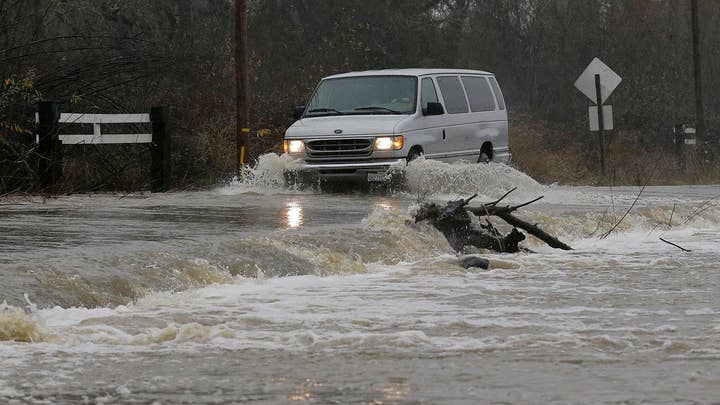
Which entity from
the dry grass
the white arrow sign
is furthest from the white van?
the white arrow sign

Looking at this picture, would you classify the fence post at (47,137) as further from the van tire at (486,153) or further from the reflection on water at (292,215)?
the van tire at (486,153)

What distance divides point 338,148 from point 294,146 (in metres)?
0.68

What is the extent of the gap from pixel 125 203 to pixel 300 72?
50.9ft

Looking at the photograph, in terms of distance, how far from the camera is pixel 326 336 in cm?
802

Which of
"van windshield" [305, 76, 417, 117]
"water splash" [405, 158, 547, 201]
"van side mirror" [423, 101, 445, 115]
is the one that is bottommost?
"water splash" [405, 158, 547, 201]

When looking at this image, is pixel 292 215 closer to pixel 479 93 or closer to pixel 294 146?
pixel 294 146

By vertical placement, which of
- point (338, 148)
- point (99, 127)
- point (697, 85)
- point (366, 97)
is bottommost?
point (338, 148)

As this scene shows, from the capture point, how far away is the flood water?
6.66 meters

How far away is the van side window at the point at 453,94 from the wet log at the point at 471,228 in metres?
6.61

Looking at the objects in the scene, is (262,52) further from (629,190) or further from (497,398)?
(497,398)

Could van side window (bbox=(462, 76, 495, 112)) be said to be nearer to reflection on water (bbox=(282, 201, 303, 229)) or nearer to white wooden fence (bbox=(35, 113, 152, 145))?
white wooden fence (bbox=(35, 113, 152, 145))

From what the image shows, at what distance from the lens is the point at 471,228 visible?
13.6 m

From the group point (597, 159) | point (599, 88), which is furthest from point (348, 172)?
point (597, 159)

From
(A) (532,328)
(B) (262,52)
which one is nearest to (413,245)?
(A) (532,328)
